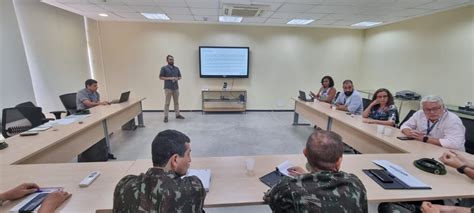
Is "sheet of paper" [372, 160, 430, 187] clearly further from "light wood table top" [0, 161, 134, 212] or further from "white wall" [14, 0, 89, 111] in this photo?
"white wall" [14, 0, 89, 111]

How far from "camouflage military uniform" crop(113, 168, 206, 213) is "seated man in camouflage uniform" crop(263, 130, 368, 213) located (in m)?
0.39

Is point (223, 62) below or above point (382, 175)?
above

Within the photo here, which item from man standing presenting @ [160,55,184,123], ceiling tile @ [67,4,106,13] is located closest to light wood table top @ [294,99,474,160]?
man standing presenting @ [160,55,184,123]

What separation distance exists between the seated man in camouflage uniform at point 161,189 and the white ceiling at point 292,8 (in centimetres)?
352

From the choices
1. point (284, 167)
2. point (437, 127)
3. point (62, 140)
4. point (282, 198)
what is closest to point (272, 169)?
point (284, 167)

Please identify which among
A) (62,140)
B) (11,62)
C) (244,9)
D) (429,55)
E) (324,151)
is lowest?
(62,140)

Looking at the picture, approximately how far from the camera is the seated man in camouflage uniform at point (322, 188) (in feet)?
3.09

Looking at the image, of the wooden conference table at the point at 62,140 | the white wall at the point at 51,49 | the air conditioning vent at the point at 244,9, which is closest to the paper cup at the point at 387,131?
the air conditioning vent at the point at 244,9

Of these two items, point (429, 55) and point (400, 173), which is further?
point (429, 55)

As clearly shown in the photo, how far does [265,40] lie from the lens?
6.71m

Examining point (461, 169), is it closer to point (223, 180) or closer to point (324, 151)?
point (324, 151)

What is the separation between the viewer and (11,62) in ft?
11.9

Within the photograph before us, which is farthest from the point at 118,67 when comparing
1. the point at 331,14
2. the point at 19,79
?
the point at 331,14

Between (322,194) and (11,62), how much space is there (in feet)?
15.8
